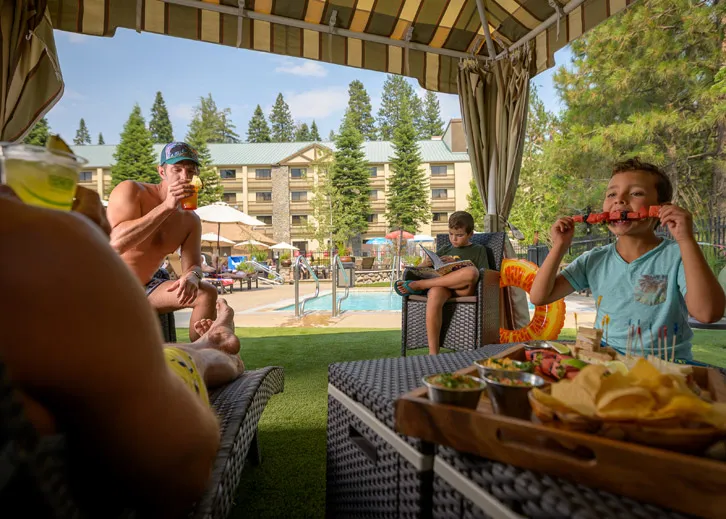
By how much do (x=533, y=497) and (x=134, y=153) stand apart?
108 feet

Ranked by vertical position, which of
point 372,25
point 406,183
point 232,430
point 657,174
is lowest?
point 232,430

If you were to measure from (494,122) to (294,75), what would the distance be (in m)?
67.4

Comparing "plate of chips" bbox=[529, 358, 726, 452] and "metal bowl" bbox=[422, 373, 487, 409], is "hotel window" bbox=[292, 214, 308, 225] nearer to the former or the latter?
"metal bowl" bbox=[422, 373, 487, 409]

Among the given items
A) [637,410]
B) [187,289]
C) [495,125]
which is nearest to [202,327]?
[187,289]

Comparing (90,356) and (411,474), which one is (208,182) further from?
(90,356)

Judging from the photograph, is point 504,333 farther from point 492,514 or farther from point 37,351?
point 37,351

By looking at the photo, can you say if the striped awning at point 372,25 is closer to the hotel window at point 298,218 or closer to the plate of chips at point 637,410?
the plate of chips at point 637,410

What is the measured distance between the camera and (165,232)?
245cm

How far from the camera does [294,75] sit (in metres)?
65.4

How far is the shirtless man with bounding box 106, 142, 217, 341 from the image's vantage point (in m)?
2.15

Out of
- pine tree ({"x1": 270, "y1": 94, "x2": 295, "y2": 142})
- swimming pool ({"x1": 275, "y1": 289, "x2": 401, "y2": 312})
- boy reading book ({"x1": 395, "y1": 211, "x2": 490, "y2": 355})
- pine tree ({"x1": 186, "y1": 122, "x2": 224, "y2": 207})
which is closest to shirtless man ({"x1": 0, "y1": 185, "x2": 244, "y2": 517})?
boy reading book ({"x1": 395, "y1": 211, "x2": 490, "y2": 355})

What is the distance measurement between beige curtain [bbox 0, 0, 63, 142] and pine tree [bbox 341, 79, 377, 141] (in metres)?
42.8

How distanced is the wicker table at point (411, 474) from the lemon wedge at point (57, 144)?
0.68 m

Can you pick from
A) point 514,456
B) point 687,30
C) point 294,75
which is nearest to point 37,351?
point 514,456
